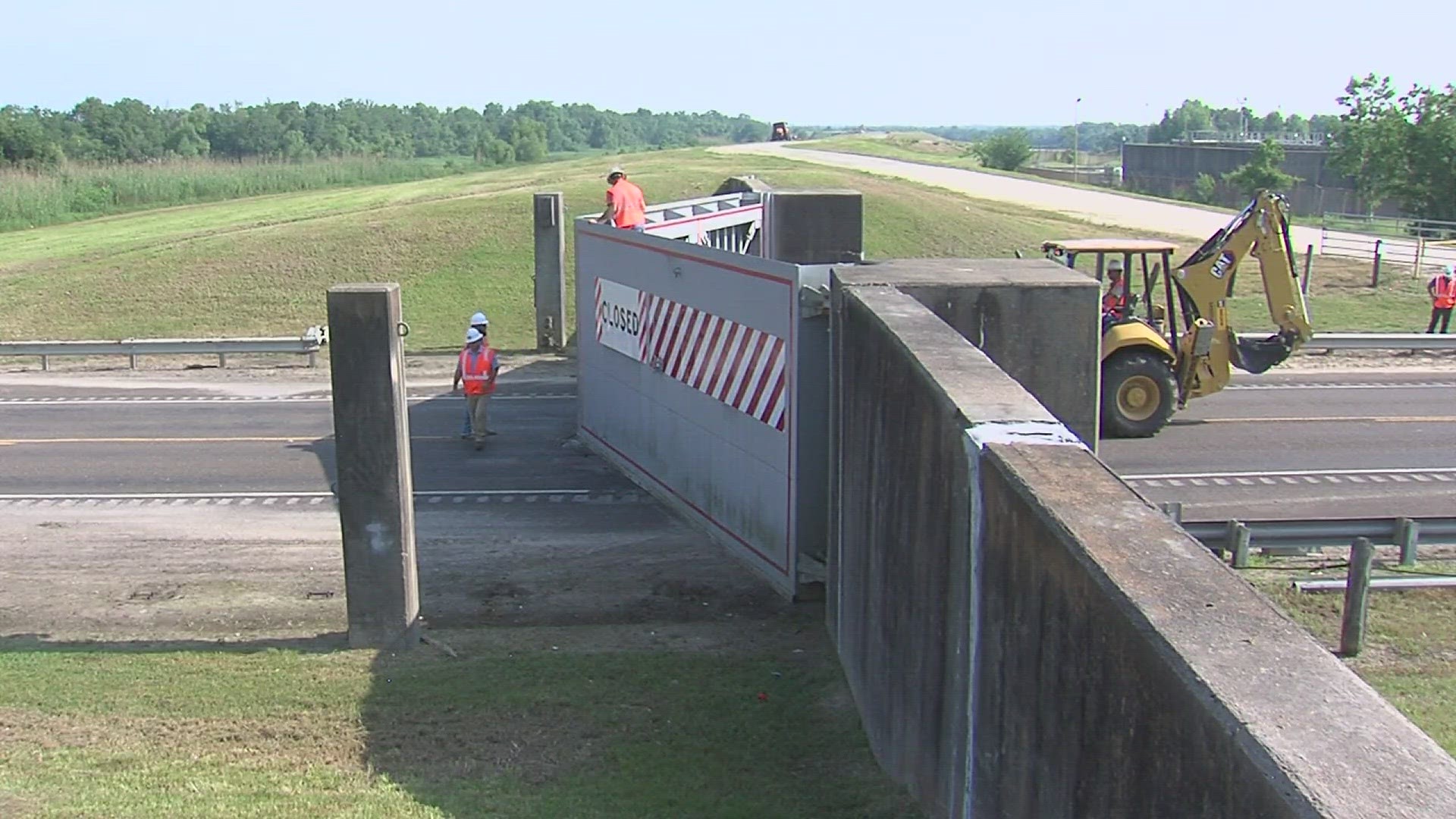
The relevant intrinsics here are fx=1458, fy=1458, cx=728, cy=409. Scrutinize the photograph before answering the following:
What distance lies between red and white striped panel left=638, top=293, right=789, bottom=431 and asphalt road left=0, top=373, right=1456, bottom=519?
1934 millimetres

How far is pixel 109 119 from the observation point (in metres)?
111

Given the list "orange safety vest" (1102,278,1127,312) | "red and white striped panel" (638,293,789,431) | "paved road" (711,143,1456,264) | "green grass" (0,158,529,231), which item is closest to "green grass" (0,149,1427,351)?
"paved road" (711,143,1456,264)

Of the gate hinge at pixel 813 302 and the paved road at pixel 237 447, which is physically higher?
Answer: the gate hinge at pixel 813 302

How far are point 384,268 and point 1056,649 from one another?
27323 mm

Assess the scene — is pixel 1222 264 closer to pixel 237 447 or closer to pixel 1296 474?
pixel 1296 474

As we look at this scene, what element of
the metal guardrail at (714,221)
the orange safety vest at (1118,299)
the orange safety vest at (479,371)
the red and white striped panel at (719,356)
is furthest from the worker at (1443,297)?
the orange safety vest at (479,371)

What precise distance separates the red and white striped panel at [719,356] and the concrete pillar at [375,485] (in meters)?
2.86

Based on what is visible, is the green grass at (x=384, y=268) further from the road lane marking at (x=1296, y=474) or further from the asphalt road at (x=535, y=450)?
the road lane marking at (x=1296, y=474)

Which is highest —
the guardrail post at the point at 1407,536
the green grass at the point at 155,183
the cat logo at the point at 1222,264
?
the cat logo at the point at 1222,264

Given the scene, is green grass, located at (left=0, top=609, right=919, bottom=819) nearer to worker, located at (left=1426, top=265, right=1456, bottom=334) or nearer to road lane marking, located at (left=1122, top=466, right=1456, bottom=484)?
road lane marking, located at (left=1122, top=466, right=1456, bottom=484)

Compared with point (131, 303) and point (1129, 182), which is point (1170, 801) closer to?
point (131, 303)

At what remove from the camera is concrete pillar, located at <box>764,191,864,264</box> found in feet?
68.2

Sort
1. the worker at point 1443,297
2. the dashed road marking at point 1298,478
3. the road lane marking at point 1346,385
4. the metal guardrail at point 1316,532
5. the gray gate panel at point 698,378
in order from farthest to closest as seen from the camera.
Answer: the worker at point 1443,297 → the road lane marking at point 1346,385 → the dashed road marking at point 1298,478 → the gray gate panel at point 698,378 → the metal guardrail at point 1316,532

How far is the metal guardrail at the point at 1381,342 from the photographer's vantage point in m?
23.6
